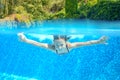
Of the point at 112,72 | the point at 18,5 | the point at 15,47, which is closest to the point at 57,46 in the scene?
the point at 112,72

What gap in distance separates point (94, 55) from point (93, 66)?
479 mm

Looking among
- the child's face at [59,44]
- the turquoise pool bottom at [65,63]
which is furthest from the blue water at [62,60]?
the child's face at [59,44]

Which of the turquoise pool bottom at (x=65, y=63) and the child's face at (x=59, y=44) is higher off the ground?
the child's face at (x=59, y=44)

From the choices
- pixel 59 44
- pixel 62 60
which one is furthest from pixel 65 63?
pixel 59 44

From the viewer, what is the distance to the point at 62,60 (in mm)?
11773

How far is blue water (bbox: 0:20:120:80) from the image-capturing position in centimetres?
1095

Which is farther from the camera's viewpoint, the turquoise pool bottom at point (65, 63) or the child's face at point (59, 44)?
the turquoise pool bottom at point (65, 63)

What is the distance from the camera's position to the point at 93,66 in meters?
11.2

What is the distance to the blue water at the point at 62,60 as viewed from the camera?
1095cm

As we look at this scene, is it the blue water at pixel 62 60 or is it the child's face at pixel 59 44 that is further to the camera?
the blue water at pixel 62 60

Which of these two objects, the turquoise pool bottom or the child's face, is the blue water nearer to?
the turquoise pool bottom

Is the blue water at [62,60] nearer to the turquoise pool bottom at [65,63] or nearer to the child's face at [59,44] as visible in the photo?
the turquoise pool bottom at [65,63]

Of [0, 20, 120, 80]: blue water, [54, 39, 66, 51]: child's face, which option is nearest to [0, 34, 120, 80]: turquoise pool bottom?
[0, 20, 120, 80]: blue water

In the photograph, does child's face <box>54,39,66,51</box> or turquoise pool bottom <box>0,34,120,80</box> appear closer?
child's face <box>54,39,66,51</box>
